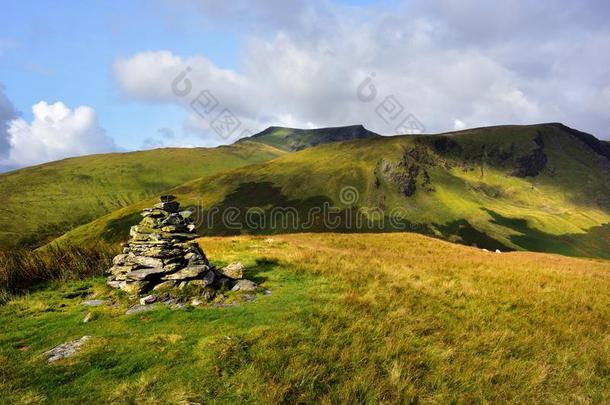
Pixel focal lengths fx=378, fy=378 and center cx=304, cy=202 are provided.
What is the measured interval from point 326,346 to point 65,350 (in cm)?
817

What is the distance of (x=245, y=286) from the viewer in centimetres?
1791

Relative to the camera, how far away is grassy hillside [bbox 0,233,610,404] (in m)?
10.1

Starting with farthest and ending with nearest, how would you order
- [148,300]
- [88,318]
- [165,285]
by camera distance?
[165,285], [148,300], [88,318]

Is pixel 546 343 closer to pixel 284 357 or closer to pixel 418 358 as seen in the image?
pixel 418 358

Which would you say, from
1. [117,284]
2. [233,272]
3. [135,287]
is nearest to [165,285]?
[135,287]

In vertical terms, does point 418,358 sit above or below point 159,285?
below

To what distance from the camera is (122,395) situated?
373 inches

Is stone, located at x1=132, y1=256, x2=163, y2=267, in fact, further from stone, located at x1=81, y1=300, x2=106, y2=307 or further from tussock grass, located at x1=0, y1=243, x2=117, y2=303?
tussock grass, located at x1=0, y1=243, x2=117, y2=303

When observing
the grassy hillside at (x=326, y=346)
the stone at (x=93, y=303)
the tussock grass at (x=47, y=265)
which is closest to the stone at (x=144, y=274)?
the grassy hillside at (x=326, y=346)

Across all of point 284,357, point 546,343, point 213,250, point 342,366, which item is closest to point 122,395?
point 284,357

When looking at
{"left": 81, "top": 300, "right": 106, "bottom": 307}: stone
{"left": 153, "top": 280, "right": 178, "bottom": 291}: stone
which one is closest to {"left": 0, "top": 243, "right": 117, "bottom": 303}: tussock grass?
{"left": 81, "top": 300, "right": 106, "bottom": 307}: stone

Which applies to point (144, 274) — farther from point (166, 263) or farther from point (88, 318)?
point (88, 318)

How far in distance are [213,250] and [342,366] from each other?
18.9 m

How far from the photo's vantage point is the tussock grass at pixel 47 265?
17.8 m
